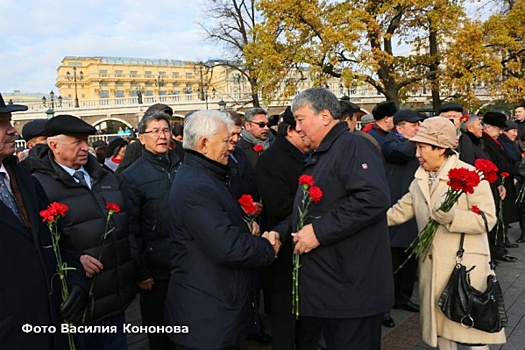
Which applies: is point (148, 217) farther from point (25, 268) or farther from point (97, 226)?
point (25, 268)

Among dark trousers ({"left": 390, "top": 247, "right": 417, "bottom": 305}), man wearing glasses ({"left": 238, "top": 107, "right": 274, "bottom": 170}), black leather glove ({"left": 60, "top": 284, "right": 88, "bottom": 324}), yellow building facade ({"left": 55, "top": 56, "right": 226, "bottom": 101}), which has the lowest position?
dark trousers ({"left": 390, "top": 247, "right": 417, "bottom": 305})

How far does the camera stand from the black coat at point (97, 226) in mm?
2875

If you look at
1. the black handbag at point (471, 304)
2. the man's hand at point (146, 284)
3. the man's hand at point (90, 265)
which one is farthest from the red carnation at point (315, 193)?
the man's hand at point (146, 284)

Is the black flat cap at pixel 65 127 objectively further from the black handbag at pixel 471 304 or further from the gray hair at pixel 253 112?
the black handbag at pixel 471 304

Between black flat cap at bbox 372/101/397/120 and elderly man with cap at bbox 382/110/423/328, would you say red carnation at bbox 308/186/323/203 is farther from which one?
black flat cap at bbox 372/101/397/120

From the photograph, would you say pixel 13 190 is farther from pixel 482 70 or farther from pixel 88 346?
pixel 482 70

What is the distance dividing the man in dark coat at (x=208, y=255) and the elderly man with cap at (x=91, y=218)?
609 millimetres

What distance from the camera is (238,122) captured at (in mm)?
4977

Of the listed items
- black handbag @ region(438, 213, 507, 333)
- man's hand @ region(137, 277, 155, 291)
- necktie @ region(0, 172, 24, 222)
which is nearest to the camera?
necktie @ region(0, 172, 24, 222)

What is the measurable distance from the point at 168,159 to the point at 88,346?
1.62 meters

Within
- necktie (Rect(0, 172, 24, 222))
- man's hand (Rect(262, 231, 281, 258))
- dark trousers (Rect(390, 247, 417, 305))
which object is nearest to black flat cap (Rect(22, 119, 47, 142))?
necktie (Rect(0, 172, 24, 222))

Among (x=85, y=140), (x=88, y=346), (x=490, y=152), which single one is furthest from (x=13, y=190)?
(x=490, y=152)

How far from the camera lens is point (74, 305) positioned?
91.3 inches

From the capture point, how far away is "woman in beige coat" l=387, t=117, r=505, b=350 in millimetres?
2820
